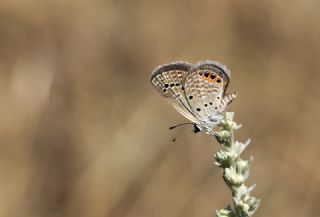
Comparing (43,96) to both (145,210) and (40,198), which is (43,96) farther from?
(145,210)

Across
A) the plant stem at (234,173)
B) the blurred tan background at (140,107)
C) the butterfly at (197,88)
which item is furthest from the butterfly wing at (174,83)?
the blurred tan background at (140,107)

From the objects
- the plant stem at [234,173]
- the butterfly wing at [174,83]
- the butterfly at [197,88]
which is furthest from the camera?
the butterfly wing at [174,83]

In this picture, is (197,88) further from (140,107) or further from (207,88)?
(140,107)

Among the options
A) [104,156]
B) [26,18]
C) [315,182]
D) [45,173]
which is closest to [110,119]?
[104,156]

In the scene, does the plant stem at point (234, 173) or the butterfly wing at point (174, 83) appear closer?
the plant stem at point (234, 173)

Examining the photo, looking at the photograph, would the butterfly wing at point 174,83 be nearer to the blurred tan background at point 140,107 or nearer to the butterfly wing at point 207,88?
the butterfly wing at point 207,88

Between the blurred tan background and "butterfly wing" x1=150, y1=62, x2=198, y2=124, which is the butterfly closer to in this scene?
"butterfly wing" x1=150, y1=62, x2=198, y2=124

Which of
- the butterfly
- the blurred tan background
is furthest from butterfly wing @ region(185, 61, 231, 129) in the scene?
the blurred tan background
